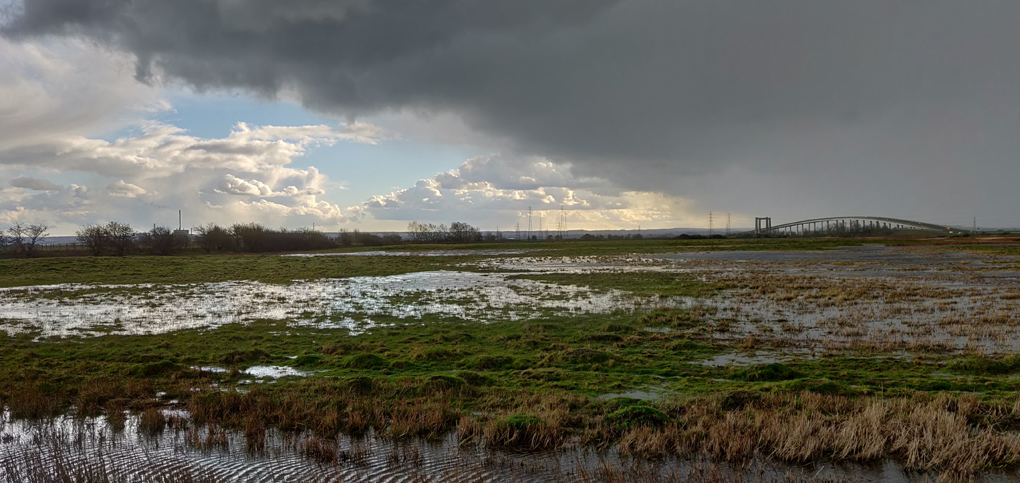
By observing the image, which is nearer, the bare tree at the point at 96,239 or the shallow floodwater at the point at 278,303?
the shallow floodwater at the point at 278,303

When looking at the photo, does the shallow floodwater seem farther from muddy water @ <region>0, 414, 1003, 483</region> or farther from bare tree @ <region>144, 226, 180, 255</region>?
bare tree @ <region>144, 226, 180, 255</region>

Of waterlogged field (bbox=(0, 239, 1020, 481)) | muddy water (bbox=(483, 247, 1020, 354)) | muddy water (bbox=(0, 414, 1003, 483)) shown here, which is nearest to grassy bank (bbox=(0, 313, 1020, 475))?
waterlogged field (bbox=(0, 239, 1020, 481))

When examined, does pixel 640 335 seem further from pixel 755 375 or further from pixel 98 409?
pixel 98 409

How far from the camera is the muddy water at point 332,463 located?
832 cm

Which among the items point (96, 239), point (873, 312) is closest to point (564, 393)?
point (873, 312)

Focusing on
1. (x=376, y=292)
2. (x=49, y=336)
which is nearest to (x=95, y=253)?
(x=376, y=292)

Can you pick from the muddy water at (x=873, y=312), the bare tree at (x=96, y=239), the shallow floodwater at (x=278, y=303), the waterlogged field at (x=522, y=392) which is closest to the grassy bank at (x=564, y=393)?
Answer: the waterlogged field at (x=522, y=392)

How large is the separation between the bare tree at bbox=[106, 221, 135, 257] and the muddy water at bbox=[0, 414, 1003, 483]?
4112 inches

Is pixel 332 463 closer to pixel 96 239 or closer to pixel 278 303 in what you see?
pixel 278 303

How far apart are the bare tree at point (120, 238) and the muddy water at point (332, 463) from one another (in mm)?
104446

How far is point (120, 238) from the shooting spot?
334ft

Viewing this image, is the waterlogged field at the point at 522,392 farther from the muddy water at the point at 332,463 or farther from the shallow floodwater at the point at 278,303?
the shallow floodwater at the point at 278,303

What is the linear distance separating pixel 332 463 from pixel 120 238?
115433mm

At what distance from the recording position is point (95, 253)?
308ft
